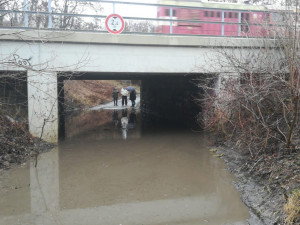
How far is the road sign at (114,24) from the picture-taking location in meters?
9.20

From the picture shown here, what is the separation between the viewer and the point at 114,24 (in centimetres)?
934

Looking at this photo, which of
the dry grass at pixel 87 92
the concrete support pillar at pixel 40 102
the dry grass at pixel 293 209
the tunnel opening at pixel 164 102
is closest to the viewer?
the dry grass at pixel 293 209

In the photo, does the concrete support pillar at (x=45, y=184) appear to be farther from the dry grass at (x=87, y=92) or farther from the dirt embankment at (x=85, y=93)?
the dry grass at (x=87, y=92)

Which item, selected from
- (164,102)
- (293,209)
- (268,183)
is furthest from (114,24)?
(164,102)

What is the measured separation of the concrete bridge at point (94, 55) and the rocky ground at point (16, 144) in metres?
0.47

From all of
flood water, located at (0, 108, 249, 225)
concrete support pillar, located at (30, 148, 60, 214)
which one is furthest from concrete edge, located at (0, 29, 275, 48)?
concrete support pillar, located at (30, 148, 60, 214)

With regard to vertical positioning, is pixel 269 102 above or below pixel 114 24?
below

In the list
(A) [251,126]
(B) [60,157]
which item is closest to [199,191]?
(A) [251,126]

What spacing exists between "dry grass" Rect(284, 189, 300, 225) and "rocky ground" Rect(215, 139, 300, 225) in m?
0.01

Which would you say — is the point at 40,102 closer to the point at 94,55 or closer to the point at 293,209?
the point at 94,55

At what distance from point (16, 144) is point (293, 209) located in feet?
23.2

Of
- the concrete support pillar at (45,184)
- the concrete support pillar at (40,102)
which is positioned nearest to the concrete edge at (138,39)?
the concrete support pillar at (40,102)

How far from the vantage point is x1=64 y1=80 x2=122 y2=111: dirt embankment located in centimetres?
2405

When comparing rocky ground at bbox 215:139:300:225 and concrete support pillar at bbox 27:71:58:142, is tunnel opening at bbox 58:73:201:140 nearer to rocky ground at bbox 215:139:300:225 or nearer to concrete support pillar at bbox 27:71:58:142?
concrete support pillar at bbox 27:71:58:142
